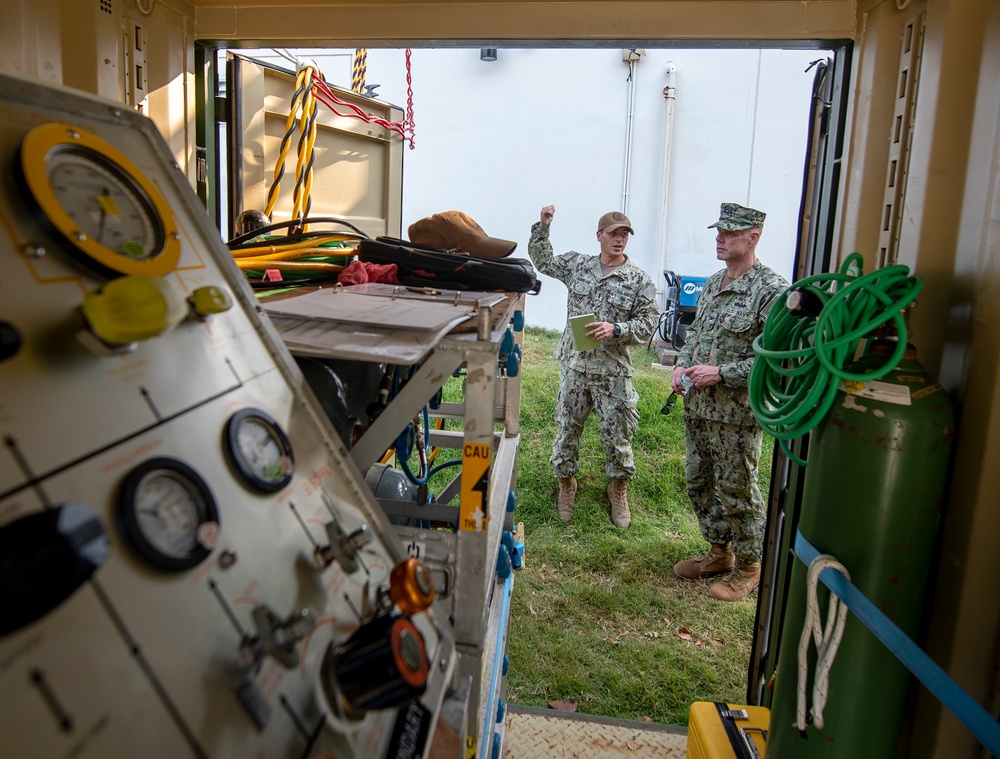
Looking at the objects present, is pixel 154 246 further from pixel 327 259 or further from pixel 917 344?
pixel 917 344

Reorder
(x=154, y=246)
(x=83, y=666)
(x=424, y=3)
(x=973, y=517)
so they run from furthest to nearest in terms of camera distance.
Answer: (x=424, y=3), (x=973, y=517), (x=154, y=246), (x=83, y=666)

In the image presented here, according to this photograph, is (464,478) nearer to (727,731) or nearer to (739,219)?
(727,731)

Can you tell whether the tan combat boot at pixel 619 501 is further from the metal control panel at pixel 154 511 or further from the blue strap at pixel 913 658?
the metal control panel at pixel 154 511

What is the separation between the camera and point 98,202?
0.71 m

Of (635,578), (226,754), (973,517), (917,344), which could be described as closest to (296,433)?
(226,754)

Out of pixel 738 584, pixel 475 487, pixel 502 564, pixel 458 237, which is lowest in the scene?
pixel 738 584

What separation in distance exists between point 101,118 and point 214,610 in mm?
597

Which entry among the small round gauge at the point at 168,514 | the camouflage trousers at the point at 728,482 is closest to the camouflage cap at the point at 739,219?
the camouflage trousers at the point at 728,482

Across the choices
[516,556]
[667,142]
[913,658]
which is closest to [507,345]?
[516,556]

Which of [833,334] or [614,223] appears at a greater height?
[614,223]

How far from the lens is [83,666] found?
501 millimetres

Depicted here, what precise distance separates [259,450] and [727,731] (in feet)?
Answer: 5.58

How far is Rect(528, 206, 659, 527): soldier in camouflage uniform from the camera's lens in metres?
4.41

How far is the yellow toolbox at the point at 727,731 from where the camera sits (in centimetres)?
179
